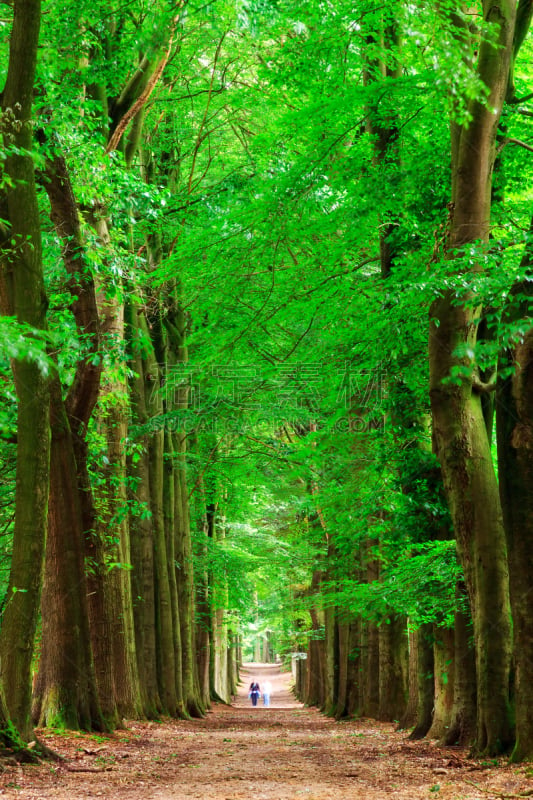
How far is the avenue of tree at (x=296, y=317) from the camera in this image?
7.91 metres

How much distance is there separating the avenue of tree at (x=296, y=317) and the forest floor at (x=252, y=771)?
0.53 metres

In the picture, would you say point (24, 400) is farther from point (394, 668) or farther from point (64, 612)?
point (394, 668)

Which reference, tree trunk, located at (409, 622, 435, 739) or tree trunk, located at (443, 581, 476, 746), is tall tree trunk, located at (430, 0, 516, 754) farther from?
tree trunk, located at (409, 622, 435, 739)

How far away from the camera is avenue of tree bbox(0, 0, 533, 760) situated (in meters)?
7.91

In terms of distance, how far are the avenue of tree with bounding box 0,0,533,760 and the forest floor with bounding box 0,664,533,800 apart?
0.53 metres

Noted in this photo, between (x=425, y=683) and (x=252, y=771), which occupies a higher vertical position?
(x=425, y=683)

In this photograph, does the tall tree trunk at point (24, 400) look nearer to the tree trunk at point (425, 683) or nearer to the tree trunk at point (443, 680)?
the tree trunk at point (443, 680)

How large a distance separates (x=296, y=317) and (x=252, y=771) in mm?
7138

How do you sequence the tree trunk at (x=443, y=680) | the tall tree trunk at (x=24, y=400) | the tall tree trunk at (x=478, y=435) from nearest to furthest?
1. the tall tree trunk at (x=24, y=400)
2. the tall tree trunk at (x=478, y=435)
3. the tree trunk at (x=443, y=680)

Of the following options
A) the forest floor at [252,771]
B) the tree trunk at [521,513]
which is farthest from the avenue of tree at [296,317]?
the forest floor at [252,771]

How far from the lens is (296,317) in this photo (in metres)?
13.5

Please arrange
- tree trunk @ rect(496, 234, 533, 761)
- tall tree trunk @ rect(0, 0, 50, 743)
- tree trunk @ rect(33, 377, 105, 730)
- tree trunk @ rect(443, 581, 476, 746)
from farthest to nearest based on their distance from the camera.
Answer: tree trunk @ rect(33, 377, 105, 730)
tree trunk @ rect(443, 581, 476, 746)
tall tree trunk @ rect(0, 0, 50, 743)
tree trunk @ rect(496, 234, 533, 761)

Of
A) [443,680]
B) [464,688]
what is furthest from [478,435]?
[443,680]

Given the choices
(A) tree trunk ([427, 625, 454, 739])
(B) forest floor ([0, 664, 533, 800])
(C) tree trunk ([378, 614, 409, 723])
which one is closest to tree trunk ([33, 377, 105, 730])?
(B) forest floor ([0, 664, 533, 800])
